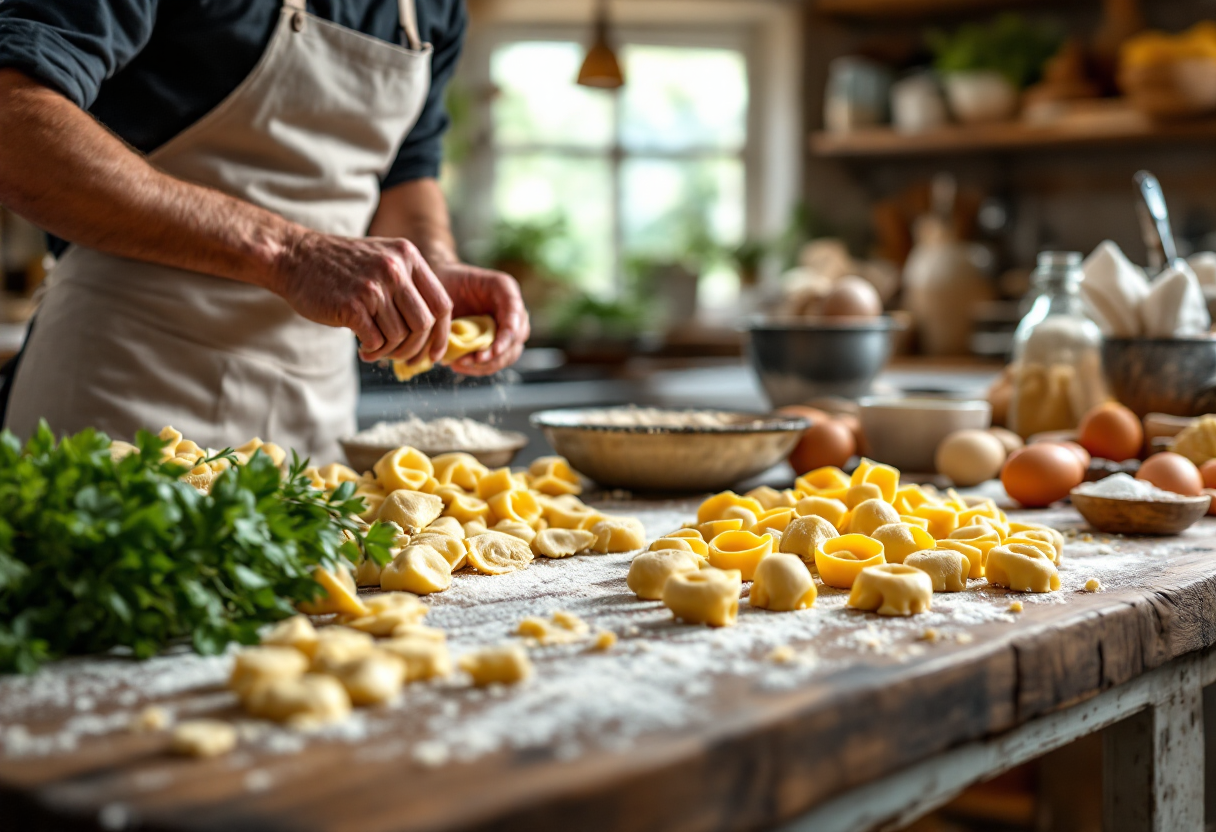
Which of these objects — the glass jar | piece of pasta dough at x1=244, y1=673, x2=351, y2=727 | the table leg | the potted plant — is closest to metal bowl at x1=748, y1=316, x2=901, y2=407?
the glass jar

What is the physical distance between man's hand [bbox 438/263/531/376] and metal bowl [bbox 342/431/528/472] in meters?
0.10

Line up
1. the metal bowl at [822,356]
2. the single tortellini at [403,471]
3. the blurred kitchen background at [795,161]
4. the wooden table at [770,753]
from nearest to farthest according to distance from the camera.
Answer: the wooden table at [770,753]
the single tortellini at [403,471]
the metal bowl at [822,356]
the blurred kitchen background at [795,161]

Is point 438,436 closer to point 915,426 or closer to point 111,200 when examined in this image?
point 111,200

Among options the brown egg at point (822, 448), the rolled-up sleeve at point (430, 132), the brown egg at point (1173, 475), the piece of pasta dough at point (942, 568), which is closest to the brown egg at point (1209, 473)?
the brown egg at point (1173, 475)

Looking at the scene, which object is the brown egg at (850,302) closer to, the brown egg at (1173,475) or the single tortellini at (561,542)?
the brown egg at (1173,475)

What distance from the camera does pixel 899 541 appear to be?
0.95 meters

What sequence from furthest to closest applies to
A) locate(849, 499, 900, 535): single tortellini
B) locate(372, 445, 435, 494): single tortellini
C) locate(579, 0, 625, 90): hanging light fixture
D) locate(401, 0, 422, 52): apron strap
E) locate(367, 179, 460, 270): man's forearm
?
locate(579, 0, 625, 90): hanging light fixture, locate(367, 179, 460, 270): man's forearm, locate(401, 0, 422, 52): apron strap, locate(372, 445, 435, 494): single tortellini, locate(849, 499, 900, 535): single tortellini

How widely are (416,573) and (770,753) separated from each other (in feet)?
1.24

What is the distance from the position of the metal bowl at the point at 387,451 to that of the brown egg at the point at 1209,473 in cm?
81

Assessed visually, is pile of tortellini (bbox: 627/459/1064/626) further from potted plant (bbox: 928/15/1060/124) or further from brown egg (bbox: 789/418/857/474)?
potted plant (bbox: 928/15/1060/124)

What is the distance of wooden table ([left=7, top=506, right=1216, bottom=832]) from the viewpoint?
0.50 m

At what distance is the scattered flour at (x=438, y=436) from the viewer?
136 centimetres

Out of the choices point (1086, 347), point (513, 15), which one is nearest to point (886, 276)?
point (513, 15)

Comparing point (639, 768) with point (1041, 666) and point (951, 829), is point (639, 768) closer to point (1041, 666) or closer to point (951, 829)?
point (1041, 666)
